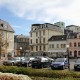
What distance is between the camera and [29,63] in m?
38.6

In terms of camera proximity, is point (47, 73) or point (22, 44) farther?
point (22, 44)

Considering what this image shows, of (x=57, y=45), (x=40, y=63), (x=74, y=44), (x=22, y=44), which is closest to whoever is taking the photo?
(x=40, y=63)

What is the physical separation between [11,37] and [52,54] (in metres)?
17.8

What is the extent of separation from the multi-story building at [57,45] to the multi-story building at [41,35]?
7.87 feet

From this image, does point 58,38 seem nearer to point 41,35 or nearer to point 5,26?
point 41,35

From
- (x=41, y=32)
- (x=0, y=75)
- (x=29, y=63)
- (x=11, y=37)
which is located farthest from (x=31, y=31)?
(x=0, y=75)

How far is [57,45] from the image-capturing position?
85.6m

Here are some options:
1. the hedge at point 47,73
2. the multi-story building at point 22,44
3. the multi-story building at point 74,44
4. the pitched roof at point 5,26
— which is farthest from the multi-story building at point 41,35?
the hedge at point 47,73

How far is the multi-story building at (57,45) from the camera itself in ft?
274

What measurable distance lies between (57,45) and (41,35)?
824cm

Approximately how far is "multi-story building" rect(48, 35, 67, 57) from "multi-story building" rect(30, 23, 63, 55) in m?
2.40

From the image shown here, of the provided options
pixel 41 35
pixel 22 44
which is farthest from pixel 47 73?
pixel 22 44

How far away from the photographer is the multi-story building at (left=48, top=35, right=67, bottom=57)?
83.4 metres

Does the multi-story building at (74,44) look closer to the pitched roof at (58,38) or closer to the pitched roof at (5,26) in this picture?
the pitched roof at (58,38)
